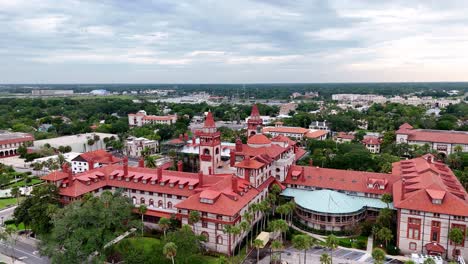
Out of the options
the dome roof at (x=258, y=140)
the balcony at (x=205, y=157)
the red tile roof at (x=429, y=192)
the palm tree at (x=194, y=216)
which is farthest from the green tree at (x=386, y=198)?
the balcony at (x=205, y=157)

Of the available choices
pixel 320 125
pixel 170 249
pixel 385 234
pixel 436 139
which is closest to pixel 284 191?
pixel 385 234

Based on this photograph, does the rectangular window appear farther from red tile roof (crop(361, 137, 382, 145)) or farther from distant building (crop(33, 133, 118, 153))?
distant building (crop(33, 133, 118, 153))

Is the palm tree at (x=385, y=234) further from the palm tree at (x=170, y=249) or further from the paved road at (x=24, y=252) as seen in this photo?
the paved road at (x=24, y=252)

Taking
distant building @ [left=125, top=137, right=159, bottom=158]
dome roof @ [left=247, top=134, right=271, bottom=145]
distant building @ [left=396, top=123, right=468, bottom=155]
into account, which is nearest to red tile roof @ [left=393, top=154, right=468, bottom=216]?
dome roof @ [left=247, top=134, right=271, bottom=145]

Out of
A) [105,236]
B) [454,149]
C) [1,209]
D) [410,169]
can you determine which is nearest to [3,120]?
[1,209]

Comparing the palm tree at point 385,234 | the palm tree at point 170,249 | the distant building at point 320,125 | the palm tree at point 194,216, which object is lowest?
the palm tree at point 385,234

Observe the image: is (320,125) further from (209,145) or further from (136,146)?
(209,145)
